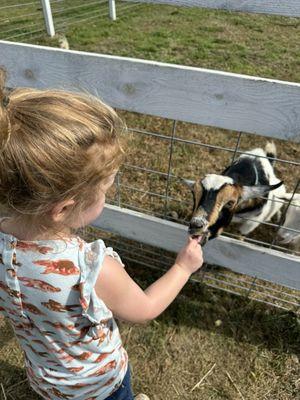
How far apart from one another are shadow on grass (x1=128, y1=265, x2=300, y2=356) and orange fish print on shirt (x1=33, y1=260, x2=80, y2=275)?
5.66 ft

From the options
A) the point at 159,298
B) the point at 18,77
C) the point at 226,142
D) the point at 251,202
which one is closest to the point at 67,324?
the point at 159,298

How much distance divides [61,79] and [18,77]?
28cm

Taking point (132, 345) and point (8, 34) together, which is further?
point (8, 34)

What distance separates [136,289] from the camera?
4.27 feet

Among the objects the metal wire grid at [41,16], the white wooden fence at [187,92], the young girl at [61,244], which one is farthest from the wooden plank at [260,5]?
the metal wire grid at [41,16]

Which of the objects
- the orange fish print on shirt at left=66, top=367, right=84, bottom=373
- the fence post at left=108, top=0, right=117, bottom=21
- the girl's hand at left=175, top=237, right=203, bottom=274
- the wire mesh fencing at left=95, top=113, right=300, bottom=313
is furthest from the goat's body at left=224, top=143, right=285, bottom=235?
the fence post at left=108, top=0, right=117, bottom=21

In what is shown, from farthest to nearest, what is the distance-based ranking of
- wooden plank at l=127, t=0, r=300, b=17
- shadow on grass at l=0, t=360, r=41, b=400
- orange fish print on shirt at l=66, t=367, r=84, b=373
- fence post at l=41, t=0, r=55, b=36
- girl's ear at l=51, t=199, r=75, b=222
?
fence post at l=41, t=0, r=55, b=36 < shadow on grass at l=0, t=360, r=41, b=400 < wooden plank at l=127, t=0, r=300, b=17 < orange fish print on shirt at l=66, t=367, r=84, b=373 < girl's ear at l=51, t=199, r=75, b=222

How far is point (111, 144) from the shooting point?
1.12 meters

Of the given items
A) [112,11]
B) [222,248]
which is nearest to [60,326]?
[222,248]

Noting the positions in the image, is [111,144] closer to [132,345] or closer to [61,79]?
[61,79]

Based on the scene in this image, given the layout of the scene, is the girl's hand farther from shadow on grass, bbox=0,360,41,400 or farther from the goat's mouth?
shadow on grass, bbox=0,360,41,400

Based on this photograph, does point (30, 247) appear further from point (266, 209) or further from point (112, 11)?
point (112, 11)

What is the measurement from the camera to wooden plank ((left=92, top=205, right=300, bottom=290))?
212 centimetres

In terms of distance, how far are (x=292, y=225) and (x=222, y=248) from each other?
1.22 m
